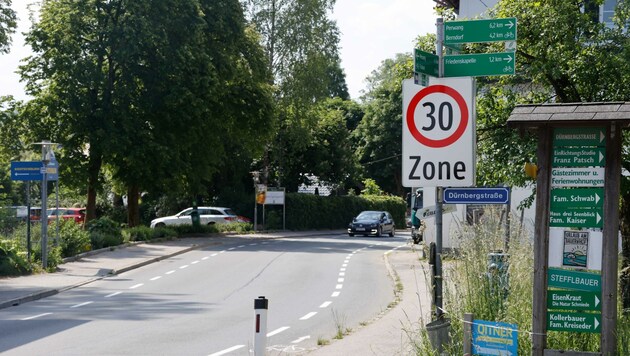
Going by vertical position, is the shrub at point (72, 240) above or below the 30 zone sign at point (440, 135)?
below

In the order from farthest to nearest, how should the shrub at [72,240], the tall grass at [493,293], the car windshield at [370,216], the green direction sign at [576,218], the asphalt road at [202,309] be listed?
the car windshield at [370,216], the shrub at [72,240], the asphalt road at [202,309], the tall grass at [493,293], the green direction sign at [576,218]

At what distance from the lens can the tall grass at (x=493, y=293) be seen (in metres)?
8.00

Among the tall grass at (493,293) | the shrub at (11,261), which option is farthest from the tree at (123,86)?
the tall grass at (493,293)

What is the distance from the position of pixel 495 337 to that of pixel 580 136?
195 cm

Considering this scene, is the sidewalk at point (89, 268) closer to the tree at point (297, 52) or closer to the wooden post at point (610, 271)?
the wooden post at point (610, 271)

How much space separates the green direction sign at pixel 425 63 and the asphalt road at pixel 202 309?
14.8ft

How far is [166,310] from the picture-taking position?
51.1ft

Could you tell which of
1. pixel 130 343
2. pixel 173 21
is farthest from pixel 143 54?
pixel 130 343

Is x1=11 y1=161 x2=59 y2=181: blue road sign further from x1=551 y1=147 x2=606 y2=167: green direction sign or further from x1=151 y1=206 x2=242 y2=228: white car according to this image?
x1=151 y1=206 x2=242 y2=228: white car

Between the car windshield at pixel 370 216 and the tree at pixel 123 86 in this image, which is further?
the car windshield at pixel 370 216

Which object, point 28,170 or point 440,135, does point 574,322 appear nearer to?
point 440,135

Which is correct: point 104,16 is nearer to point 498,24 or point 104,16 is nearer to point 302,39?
point 302,39

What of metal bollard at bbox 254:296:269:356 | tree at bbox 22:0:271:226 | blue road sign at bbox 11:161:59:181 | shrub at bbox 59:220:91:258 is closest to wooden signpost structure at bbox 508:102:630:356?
metal bollard at bbox 254:296:269:356

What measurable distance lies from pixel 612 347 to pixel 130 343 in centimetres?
663
